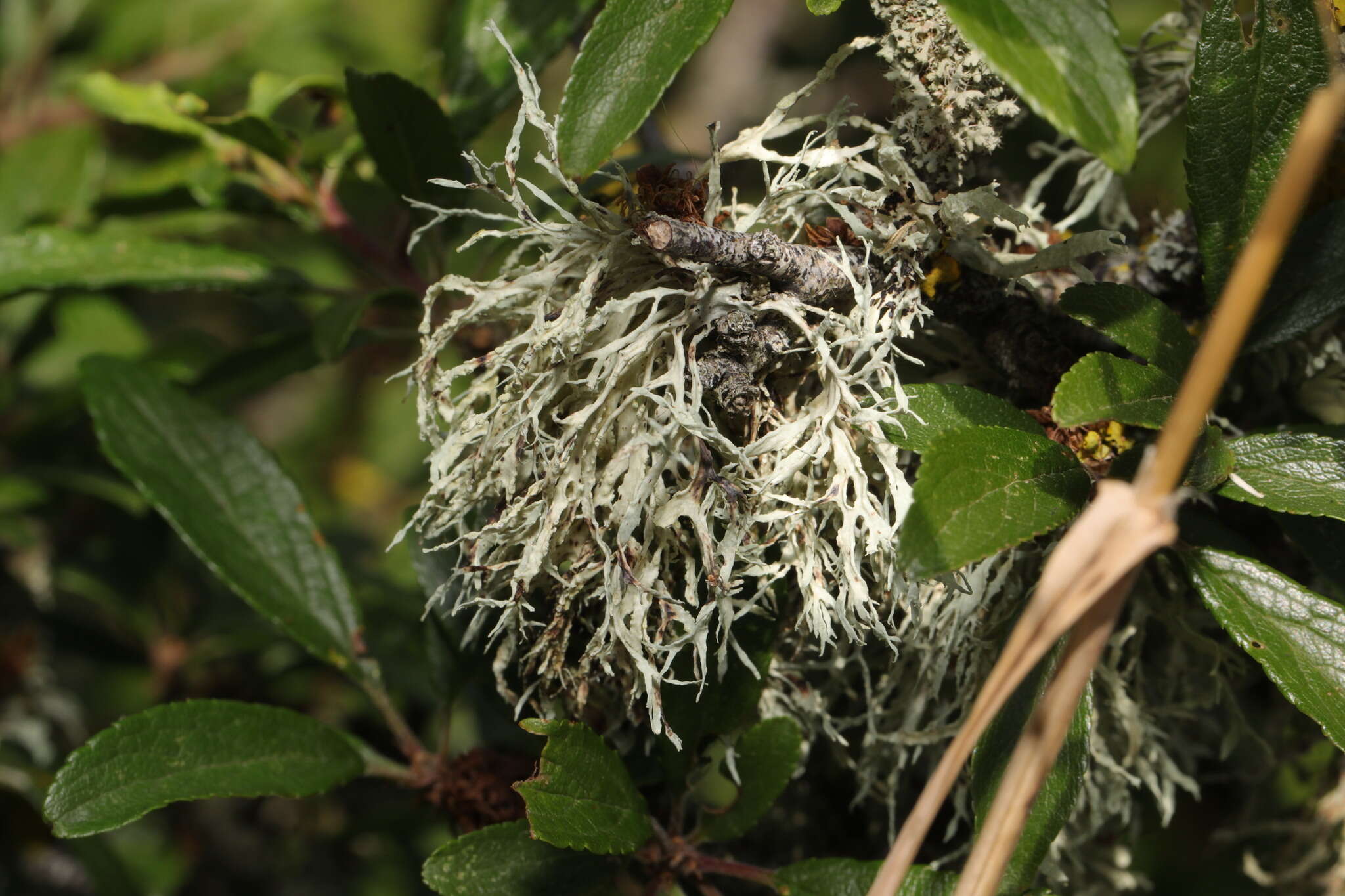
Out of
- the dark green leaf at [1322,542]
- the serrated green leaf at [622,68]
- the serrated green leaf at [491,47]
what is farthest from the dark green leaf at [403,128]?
the dark green leaf at [1322,542]

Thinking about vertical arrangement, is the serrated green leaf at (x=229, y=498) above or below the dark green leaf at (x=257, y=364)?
below

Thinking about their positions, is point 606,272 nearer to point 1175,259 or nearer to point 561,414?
point 561,414

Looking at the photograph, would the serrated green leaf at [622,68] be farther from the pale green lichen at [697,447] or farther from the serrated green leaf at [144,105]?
the serrated green leaf at [144,105]

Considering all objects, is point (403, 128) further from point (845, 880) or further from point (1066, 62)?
point (845, 880)

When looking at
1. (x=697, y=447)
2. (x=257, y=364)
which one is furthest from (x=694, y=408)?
(x=257, y=364)

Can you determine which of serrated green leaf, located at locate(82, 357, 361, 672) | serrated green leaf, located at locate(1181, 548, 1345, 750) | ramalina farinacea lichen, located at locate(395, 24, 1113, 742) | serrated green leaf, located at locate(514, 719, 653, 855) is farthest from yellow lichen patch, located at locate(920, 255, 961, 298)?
serrated green leaf, located at locate(82, 357, 361, 672)

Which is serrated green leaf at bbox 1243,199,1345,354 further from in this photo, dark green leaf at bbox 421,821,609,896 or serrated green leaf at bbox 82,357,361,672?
serrated green leaf at bbox 82,357,361,672
